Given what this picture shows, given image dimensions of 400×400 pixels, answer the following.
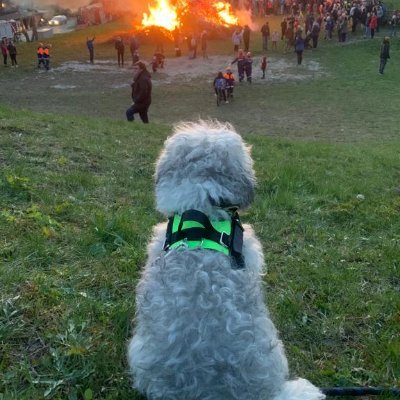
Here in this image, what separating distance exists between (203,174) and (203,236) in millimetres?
457

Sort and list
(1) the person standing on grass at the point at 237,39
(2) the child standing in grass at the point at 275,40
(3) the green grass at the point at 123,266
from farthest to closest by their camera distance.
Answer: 1. (2) the child standing in grass at the point at 275,40
2. (1) the person standing on grass at the point at 237,39
3. (3) the green grass at the point at 123,266

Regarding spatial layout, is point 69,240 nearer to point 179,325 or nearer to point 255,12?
point 179,325

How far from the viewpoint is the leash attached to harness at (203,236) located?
3.18 meters

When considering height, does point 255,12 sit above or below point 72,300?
above

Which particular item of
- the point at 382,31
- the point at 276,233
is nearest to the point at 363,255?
the point at 276,233

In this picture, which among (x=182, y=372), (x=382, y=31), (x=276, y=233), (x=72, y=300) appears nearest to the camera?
(x=182, y=372)

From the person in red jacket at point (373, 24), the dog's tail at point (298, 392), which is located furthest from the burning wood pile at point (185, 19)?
the dog's tail at point (298, 392)

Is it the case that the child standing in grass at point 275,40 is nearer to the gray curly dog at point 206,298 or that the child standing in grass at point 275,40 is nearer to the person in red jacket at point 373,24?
the person in red jacket at point 373,24

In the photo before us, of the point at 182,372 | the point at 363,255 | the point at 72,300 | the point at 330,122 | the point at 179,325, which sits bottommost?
the point at 330,122

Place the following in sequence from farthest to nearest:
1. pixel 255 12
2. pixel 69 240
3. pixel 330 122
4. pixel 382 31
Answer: pixel 255 12 → pixel 382 31 → pixel 330 122 → pixel 69 240

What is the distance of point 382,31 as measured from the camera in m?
36.9

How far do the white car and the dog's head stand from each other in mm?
55238

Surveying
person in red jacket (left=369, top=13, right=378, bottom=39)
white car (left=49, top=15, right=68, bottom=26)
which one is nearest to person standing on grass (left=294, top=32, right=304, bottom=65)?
person in red jacket (left=369, top=13, right=378, bottom=39)

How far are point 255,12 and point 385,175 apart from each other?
39.0 m
